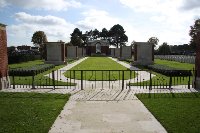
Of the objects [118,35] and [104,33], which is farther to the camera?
[104,33]

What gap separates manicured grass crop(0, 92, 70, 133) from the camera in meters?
7.59

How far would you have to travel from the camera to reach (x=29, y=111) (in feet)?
30.8

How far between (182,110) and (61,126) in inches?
171

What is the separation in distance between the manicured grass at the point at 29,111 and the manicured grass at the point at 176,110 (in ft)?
11.1

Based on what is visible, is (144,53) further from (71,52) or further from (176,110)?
(71,52)

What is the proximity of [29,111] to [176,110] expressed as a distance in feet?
16.8

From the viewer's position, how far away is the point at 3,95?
12.4m

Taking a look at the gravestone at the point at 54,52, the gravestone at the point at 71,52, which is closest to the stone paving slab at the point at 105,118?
the gravestone at the point at 54,52

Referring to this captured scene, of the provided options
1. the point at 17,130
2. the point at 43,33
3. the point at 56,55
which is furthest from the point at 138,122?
the point at 43,33

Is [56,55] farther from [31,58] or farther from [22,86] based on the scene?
[22,86]

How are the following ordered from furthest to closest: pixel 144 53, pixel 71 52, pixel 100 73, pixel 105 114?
pixel 71 52 → pixel 144 53 → pixel 100 73 → pixel 105 114

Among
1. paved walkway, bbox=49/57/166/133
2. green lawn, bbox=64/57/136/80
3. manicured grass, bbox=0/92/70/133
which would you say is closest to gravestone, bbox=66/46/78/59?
green lawn, bbox=64/57/136/80

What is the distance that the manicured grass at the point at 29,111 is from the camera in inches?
299

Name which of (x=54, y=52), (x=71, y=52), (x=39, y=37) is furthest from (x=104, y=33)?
(x=54, y=52)
